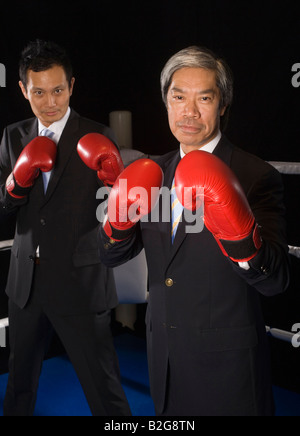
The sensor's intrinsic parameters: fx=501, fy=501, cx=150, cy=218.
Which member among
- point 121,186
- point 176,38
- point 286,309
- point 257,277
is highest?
point 176,38

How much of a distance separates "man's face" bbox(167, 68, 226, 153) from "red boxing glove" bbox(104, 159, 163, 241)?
13 cm

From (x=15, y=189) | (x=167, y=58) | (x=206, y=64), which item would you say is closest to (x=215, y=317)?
(x=206, y=64)

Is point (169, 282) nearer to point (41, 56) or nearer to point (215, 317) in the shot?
point (215, 317)

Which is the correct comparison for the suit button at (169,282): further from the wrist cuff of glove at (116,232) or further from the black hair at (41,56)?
the black hair at (41,56)

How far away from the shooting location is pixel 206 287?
4.19 feet

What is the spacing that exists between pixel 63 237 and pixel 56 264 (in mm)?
Result: 104

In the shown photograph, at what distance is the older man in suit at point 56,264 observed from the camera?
1.84 metres

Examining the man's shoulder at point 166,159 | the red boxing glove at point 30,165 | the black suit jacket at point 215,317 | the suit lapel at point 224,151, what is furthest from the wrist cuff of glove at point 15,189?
the suit lapel at point 224,151

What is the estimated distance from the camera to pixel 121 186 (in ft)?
4.17

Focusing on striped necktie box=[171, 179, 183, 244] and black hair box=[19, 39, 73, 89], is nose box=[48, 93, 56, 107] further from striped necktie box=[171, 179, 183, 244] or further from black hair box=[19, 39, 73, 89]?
striped necktie box=[171, 179, 183, 244]
